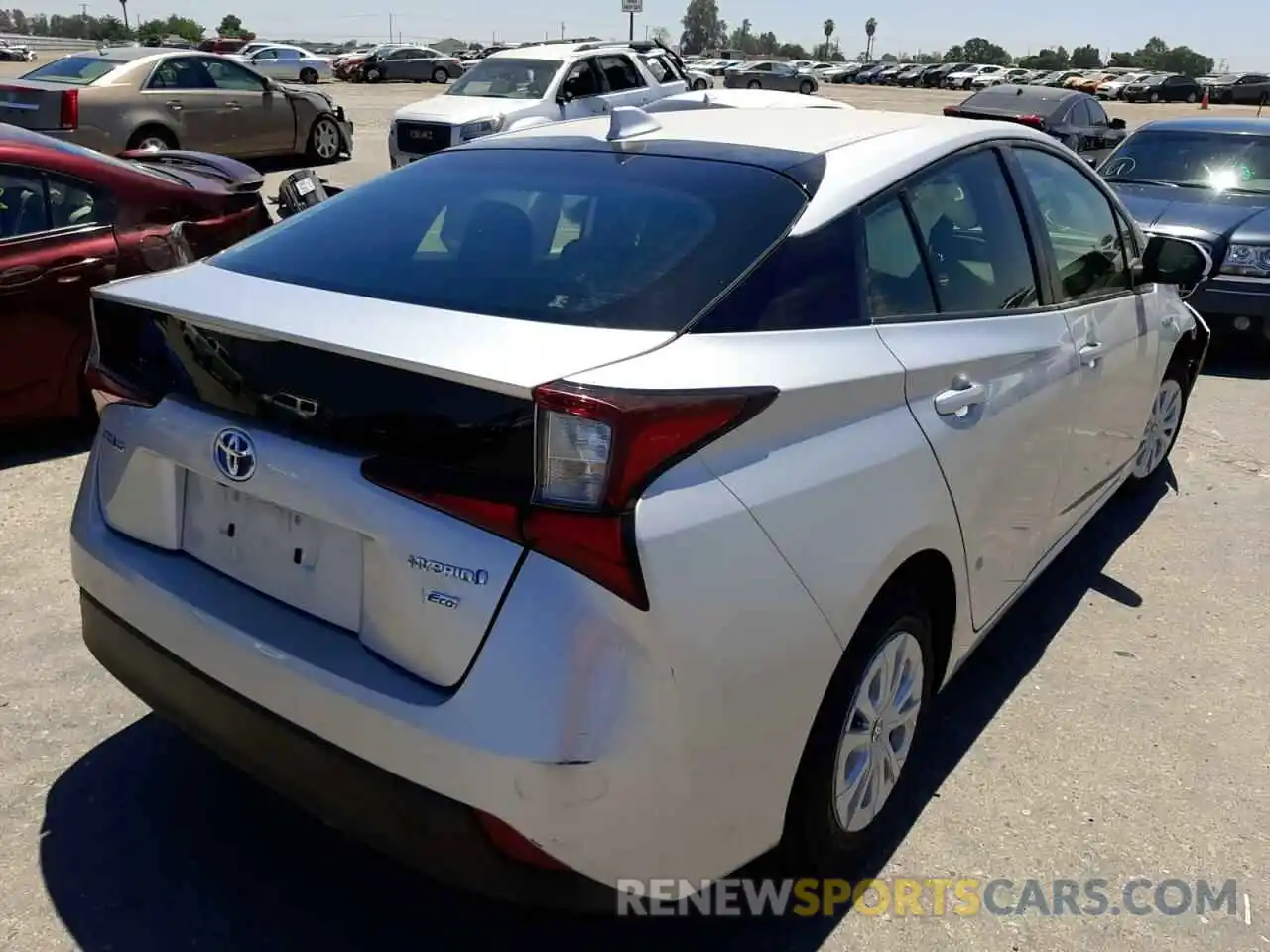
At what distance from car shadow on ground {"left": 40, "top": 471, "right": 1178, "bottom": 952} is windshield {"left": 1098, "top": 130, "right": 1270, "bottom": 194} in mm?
7286

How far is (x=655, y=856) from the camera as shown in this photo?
1.98 meters

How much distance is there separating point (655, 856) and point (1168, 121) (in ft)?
31.5

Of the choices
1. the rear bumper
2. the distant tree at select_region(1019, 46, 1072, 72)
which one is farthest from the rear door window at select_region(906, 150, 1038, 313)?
the distant tree at select_region(1019, 46, 1072, 72)

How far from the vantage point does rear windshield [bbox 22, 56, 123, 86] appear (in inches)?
503

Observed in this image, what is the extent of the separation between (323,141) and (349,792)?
15.3m

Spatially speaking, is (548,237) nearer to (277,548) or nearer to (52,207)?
(277,548)

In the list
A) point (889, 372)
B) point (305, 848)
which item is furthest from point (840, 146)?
point (305, 848)

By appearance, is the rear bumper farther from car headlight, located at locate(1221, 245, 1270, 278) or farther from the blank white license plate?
car headlight, located at locate(1221, 245, 1270, 278)

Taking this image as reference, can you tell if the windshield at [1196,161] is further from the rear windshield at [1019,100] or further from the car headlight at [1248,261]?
the rear windshield at [1019,100]

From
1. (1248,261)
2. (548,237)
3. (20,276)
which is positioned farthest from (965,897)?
(1248,261)

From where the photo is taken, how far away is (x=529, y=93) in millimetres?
14531

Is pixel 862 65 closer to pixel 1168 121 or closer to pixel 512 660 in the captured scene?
pixel 1168 121

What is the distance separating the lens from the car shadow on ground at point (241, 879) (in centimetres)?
244

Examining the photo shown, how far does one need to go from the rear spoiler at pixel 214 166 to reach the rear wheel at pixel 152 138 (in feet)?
21.4
